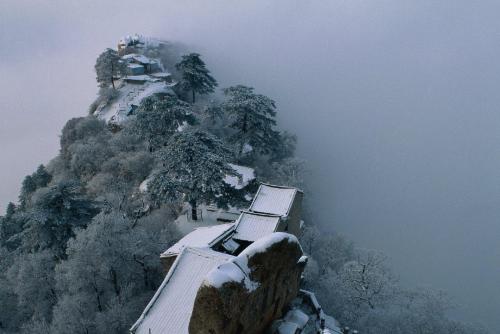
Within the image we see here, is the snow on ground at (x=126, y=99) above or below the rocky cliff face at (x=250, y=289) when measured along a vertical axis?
above

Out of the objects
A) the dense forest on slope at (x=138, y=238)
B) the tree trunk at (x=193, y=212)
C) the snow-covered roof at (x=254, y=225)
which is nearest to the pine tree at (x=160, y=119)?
the dense forest on slope at (x=138, y=238)

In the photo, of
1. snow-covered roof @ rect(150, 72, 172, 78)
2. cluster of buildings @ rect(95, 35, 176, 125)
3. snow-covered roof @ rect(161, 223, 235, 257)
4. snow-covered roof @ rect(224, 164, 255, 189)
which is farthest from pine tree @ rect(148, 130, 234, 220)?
snow-covered roof @ rect(150, 72, 172, 78)

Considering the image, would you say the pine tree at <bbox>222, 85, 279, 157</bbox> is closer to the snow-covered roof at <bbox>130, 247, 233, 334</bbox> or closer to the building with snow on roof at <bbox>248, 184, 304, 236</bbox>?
the building with snow on roof at <bbox>248, 184, 304, 236</bbox>

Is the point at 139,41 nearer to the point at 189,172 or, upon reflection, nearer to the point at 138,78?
the point at 138,78

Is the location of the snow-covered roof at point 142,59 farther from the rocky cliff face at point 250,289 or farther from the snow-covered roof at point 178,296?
the rocky cliff face at point 250,289

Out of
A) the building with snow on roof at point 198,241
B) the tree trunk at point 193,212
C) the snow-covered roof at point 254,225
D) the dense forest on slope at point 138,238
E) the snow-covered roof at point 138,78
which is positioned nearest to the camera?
the building with snow on roof at point 198,241

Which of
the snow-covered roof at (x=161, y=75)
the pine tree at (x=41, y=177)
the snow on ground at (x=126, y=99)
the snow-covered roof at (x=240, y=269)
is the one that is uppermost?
the snow-covered roof at (x=161, y=75)

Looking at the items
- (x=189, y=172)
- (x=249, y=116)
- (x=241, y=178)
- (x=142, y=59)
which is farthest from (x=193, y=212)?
(x=142, y=59)

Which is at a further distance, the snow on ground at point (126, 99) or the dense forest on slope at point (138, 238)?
the snow on ground at point (126, 99)

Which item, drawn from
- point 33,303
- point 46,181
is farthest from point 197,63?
point 33,303
